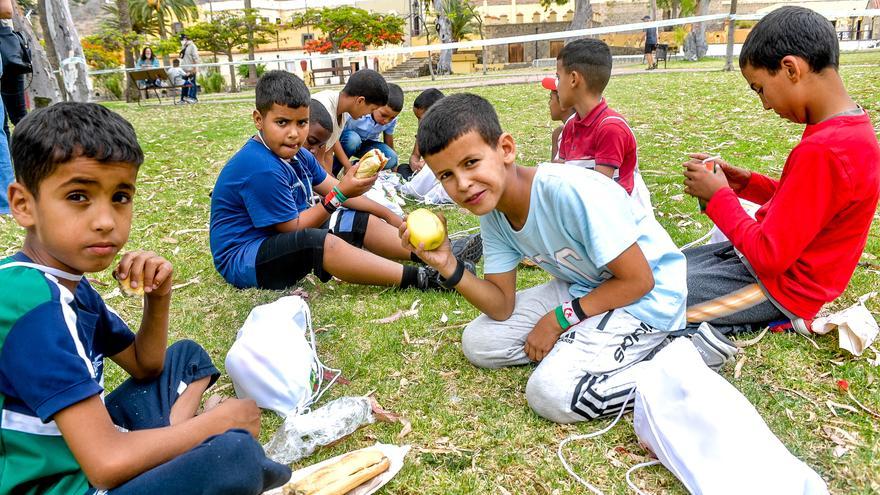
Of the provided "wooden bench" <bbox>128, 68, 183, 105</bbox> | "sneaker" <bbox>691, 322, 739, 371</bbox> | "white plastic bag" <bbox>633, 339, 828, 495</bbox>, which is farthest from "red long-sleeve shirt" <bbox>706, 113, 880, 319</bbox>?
"wooden bench" <bbox>128, 68, 183, 105</bbox>

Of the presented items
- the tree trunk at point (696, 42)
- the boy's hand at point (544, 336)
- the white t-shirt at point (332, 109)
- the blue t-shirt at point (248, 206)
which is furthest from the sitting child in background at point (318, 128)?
the tree trunk at point (696, 42)

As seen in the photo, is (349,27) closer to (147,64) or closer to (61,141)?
(147,64)

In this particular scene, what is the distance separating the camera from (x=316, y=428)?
2.55m

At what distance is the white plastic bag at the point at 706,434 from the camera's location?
2014 millimetres

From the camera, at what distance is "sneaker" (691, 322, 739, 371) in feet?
8.98

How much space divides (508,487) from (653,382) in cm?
71

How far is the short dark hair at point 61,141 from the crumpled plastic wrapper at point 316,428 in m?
1.27

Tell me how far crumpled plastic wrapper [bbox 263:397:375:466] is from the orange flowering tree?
1590 inches

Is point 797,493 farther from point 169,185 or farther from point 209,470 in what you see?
point 169,185

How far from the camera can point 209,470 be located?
172 centimetres

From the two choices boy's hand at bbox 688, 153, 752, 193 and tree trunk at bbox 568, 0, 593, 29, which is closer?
boy's hand at bbox 688, 153, 752, 193

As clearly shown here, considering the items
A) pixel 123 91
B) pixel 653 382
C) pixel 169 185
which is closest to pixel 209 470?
pixel 653 382

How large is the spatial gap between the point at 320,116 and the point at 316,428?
3690 mm

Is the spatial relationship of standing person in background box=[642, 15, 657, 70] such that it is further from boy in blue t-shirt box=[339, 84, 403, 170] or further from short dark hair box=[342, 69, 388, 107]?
short dark hair box=[342, 69, 388, 107]
